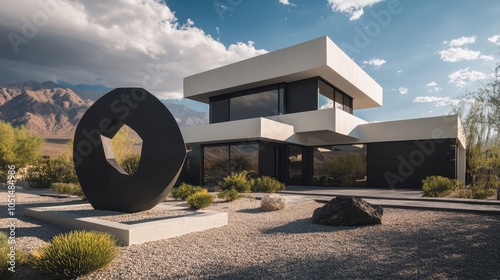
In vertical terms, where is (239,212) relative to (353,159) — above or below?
below

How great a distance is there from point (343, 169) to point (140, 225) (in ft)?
59.8

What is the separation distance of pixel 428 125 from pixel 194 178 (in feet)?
56.5

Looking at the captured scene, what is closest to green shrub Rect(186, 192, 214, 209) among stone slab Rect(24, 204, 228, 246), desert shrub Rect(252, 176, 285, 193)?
stone slab Rect(24, 204, 228, 246)

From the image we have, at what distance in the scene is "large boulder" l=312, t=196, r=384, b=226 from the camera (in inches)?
307

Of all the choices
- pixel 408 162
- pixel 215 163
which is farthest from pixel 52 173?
pixel 408 162

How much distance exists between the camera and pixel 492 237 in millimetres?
6352

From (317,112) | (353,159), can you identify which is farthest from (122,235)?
(353,159)

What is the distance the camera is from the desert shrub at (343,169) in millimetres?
21734

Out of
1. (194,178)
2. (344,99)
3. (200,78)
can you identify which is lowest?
(194,178)

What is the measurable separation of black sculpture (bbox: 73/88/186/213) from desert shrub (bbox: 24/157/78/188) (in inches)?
553

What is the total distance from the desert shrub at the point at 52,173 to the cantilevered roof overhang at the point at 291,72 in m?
A: 10.7

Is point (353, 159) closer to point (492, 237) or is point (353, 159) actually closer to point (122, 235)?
point (492, 237)

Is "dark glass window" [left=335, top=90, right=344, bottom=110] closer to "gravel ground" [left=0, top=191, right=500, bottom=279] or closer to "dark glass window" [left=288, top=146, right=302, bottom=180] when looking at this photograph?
"dark glass window" [left=288, top=146, right=302, bottom=180]

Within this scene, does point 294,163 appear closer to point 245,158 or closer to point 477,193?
point 245,158
